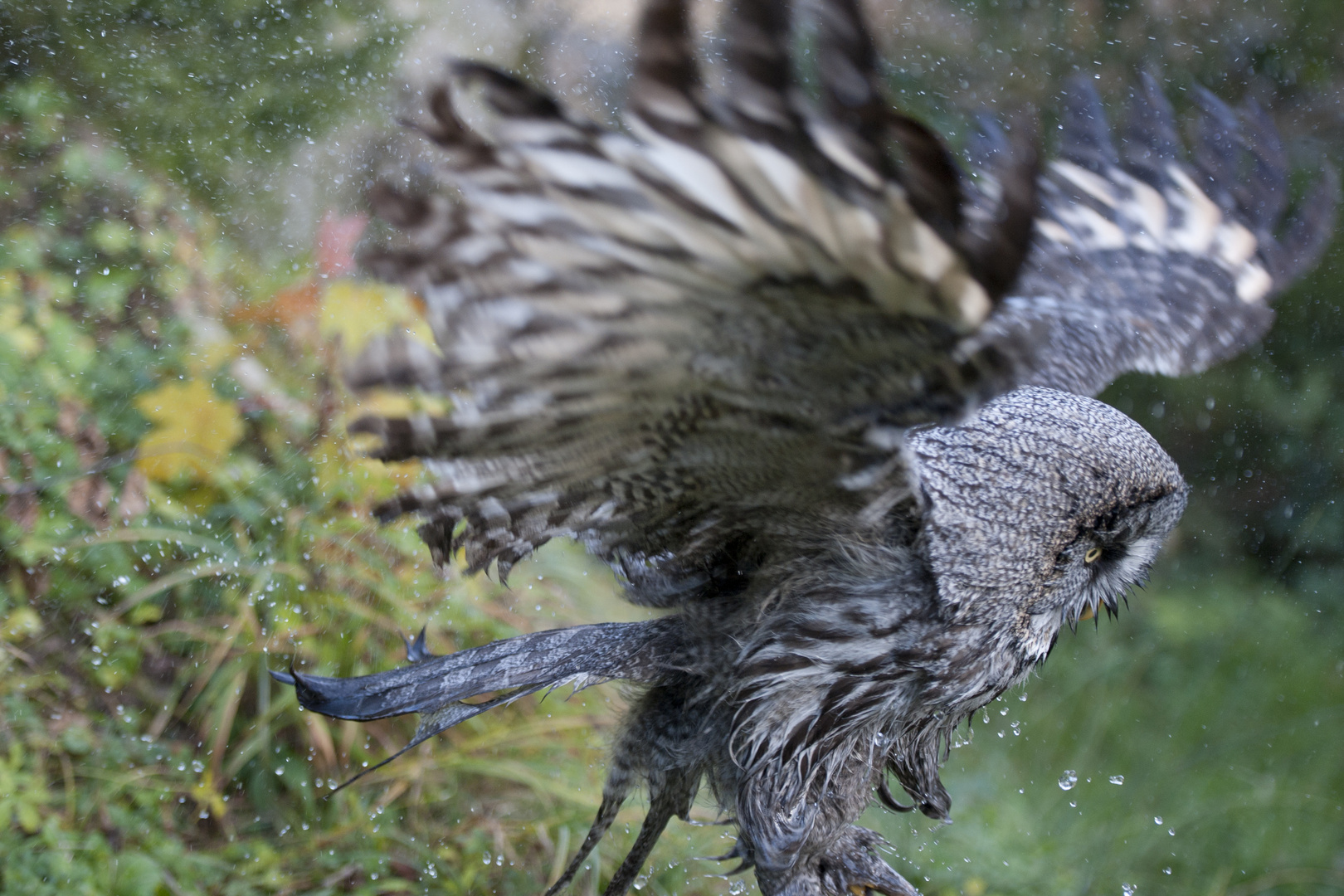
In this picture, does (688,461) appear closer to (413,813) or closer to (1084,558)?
(1084,558)

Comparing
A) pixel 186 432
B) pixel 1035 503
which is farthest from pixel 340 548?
pixel 1035 503

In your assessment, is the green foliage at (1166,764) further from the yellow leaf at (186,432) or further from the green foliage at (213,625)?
the yellow leaf at (186,432)

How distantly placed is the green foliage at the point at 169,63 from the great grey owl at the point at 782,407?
2.73m

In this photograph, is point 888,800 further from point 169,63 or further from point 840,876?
point 169,63

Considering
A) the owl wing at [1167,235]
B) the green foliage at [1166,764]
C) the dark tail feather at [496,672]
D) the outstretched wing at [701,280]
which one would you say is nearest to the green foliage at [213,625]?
the dark tail feather at [496,672]

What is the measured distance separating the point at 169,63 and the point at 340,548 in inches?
85.7

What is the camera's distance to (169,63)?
3.85 m

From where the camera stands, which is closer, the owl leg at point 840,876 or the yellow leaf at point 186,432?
the owl leg at point 840,876

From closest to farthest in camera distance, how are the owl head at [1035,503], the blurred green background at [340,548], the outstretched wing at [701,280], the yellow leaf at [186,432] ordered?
the outstretched wing at [701,280] < the owl head at [1035,503] < the blurred green background at [340,548] < the yellow leaf at [186,432]

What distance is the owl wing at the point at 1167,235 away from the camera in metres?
2.74

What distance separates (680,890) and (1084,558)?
1565mm

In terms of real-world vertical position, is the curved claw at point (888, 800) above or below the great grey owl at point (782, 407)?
below

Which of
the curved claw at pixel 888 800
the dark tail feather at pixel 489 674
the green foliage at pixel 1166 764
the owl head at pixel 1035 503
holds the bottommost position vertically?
the green foliage at pixel 1166 764

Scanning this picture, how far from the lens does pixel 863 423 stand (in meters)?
1.27
